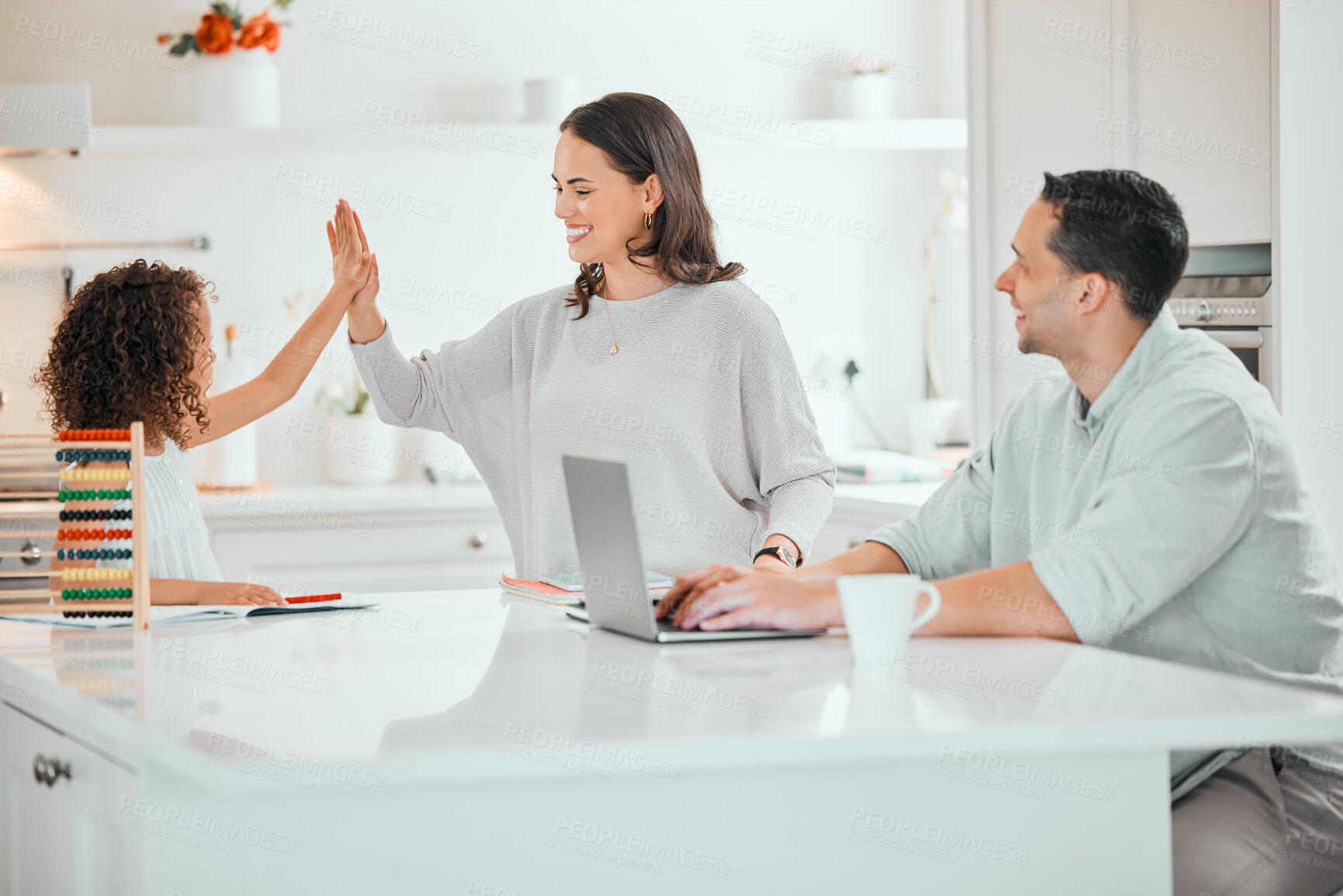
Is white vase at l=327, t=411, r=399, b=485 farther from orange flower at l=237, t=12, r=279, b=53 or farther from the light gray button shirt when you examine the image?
the light gray button shirt

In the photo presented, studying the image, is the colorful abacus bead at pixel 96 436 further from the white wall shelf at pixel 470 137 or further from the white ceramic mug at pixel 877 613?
the white wall shelf at pixel 470 137

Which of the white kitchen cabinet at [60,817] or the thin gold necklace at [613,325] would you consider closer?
the white kitchen cabinet at [60,817]

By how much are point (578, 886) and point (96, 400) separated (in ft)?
3.41

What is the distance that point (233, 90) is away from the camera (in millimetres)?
3689

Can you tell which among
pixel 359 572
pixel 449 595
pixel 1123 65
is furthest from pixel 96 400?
pixel 1123 65

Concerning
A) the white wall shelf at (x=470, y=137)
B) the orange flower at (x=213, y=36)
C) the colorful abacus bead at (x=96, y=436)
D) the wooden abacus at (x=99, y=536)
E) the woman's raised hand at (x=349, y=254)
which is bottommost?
the wooden abacus at (x=99, y=536)

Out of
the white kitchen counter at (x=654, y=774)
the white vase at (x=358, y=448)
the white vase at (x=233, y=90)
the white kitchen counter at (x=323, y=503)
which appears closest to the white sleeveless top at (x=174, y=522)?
the white kitchen counter at (x=654, y=774)

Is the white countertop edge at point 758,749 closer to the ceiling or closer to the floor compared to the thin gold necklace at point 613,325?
closer to the floor

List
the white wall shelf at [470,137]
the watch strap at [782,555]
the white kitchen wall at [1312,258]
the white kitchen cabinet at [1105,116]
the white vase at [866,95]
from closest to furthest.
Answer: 1. the watch strap at [782,555]
2. the white kitchen wall at [1312,258]
3. the white kitchen cabinet at [1105,116]
4. the white wall shelf at [470,137]
5. the white vase at [866,95]

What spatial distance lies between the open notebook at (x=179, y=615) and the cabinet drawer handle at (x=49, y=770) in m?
0.23

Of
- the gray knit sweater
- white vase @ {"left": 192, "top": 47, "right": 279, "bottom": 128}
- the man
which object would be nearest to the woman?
the gray knit sweater

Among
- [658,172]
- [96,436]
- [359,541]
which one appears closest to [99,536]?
[96,436]

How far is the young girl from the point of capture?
1.73 m

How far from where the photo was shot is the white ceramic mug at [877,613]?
1.29 meters
